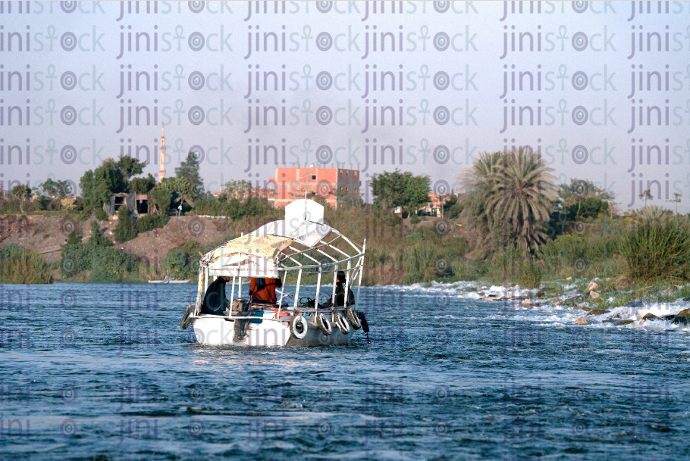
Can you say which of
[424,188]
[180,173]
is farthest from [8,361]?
[180,173]

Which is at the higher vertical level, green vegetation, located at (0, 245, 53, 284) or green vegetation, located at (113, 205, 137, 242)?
green vegetation, located at (113, 205, 137, 242)

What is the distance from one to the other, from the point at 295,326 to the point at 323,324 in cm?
110

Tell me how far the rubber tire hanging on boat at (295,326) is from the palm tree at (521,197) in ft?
199

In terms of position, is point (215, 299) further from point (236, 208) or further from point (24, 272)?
point (236, 208)

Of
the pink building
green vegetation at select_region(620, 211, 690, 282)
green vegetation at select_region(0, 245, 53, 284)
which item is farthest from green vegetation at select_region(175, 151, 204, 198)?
green vegetation at select_region(620, 211, 690, 282)

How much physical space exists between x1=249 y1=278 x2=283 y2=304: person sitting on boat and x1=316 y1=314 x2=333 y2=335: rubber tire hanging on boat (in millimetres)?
2100

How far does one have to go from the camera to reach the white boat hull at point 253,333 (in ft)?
76.2

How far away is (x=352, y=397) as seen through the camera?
1666cm

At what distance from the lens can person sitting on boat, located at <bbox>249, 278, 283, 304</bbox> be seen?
2541cm

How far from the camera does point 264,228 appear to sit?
25578 millimetres

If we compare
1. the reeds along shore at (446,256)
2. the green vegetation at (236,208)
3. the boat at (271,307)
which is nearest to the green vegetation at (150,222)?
the reeds along shore at (446,256)

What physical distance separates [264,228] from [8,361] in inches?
327

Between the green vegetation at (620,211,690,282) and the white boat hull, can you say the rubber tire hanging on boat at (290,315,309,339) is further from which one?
the green vegetation at (620,211,690,282)

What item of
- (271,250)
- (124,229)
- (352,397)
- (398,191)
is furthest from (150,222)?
(352,397)
